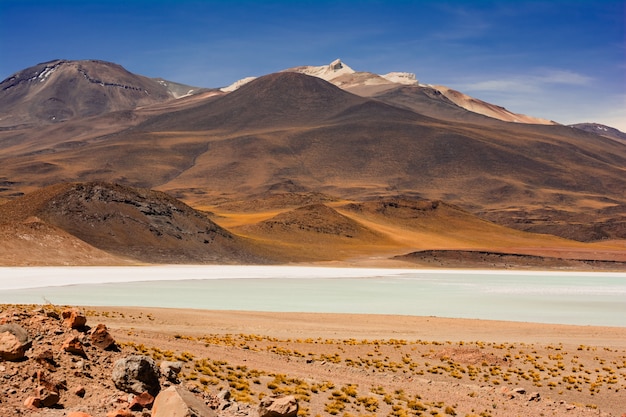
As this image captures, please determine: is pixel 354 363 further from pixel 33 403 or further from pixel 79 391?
pixel 33 403

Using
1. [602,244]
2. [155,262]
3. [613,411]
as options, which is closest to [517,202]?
[602,244]

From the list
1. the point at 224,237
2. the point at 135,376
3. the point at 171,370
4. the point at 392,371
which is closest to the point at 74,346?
the point at 135,376

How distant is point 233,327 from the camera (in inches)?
1202

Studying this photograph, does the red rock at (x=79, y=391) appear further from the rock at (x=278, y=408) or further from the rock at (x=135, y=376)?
the rock at (x=278, y=408)

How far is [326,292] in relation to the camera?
165 ft

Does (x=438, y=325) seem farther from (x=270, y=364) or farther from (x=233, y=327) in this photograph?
(x=270, y=364)

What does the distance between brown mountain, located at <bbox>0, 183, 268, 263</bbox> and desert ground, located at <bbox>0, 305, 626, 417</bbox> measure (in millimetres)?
46658

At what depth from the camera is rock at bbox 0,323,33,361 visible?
43.8 ft

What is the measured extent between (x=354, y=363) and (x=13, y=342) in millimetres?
11491

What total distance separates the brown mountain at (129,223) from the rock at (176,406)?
66.5 m

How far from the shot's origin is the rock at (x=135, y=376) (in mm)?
13445

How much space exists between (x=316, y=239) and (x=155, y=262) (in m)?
31.5

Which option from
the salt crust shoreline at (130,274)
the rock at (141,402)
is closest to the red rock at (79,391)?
the rock at (141,402)

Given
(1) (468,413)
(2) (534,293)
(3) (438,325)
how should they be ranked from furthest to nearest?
1. (2) (534,293)
2. (3) (438,325)
3. (1) (468,413)
